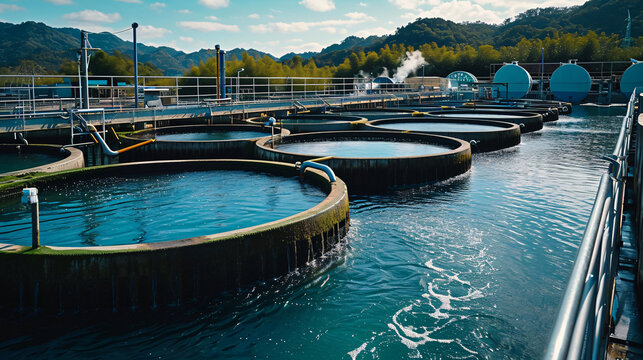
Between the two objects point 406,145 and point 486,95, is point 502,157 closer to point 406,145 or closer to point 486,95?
point 406,145

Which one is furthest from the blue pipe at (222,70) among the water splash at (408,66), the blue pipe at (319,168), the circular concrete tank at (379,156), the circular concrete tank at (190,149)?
the water splash at (408,66)

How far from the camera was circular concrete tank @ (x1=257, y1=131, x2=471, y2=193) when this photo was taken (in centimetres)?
1136

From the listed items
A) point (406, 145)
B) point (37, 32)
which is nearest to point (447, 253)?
point (406, 145)

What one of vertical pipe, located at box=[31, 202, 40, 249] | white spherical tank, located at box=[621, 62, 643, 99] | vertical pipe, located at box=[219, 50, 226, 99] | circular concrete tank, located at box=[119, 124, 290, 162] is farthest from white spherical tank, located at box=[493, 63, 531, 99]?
vertical pipe, located at box=[31, 202, 40, 249]

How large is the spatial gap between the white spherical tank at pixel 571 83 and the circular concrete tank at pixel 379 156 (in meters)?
35.9

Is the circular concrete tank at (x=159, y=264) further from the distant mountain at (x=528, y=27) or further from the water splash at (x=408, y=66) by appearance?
the distant mountain at (x=528, y=27)

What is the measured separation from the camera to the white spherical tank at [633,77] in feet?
142

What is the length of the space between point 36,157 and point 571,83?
44838mm

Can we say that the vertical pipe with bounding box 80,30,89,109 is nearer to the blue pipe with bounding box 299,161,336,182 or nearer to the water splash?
the blue pipe with bounding box 299,161,336,182

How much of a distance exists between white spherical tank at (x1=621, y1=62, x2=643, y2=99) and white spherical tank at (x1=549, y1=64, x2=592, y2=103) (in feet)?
9.31

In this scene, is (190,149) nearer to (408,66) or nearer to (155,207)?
(155,207)

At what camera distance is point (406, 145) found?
15664mm

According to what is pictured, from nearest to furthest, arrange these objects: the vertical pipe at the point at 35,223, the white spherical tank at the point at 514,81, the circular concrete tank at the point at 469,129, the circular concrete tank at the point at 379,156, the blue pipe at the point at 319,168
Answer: the vertical pipe at the point at 35,223, the blue pipe at the point at 319,168, the circular concrete tank at the point at 379,156, the circular concrete tank at the point at 469,129, the white spherical tank at the point at 514,81

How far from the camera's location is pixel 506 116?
85.3 feet
